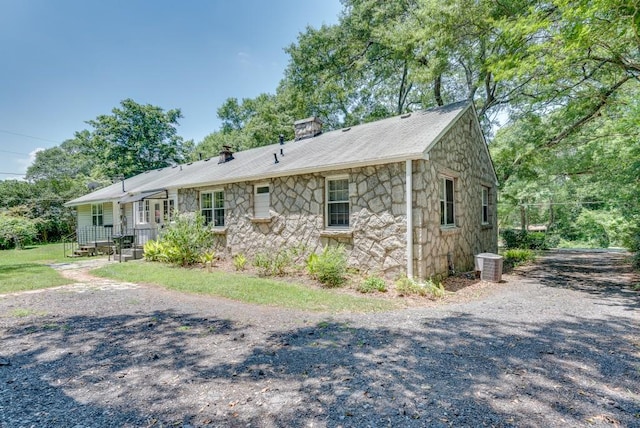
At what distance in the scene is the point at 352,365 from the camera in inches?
133

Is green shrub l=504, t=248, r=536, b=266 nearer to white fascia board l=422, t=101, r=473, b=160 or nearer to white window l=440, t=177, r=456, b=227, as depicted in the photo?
white window l=440, t=177, r=456, b=227

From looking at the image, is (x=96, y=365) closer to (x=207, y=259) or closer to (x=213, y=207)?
(x=207, y=259)

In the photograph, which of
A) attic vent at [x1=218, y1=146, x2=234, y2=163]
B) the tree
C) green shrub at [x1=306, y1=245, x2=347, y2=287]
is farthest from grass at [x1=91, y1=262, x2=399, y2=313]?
the tree

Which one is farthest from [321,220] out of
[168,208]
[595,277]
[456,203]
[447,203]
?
[168,208]

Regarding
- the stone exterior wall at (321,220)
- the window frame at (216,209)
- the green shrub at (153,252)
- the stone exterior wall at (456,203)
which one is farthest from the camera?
the window frame at (216,209)

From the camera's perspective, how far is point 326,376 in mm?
3123

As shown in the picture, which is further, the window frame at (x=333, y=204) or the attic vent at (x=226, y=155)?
the attic vent at (x=226, y=155)

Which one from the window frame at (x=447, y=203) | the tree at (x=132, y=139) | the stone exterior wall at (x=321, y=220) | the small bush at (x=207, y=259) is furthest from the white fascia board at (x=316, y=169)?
the tree at (x=132, y=139)

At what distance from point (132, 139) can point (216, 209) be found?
78.9ft

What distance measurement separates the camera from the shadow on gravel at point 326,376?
248cm

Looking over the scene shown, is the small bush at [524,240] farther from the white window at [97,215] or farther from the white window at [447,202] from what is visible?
the white window at [97,215]

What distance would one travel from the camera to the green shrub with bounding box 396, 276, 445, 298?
264 inches

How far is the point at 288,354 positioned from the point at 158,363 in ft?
4.67

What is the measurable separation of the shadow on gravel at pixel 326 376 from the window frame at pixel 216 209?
7.28m
